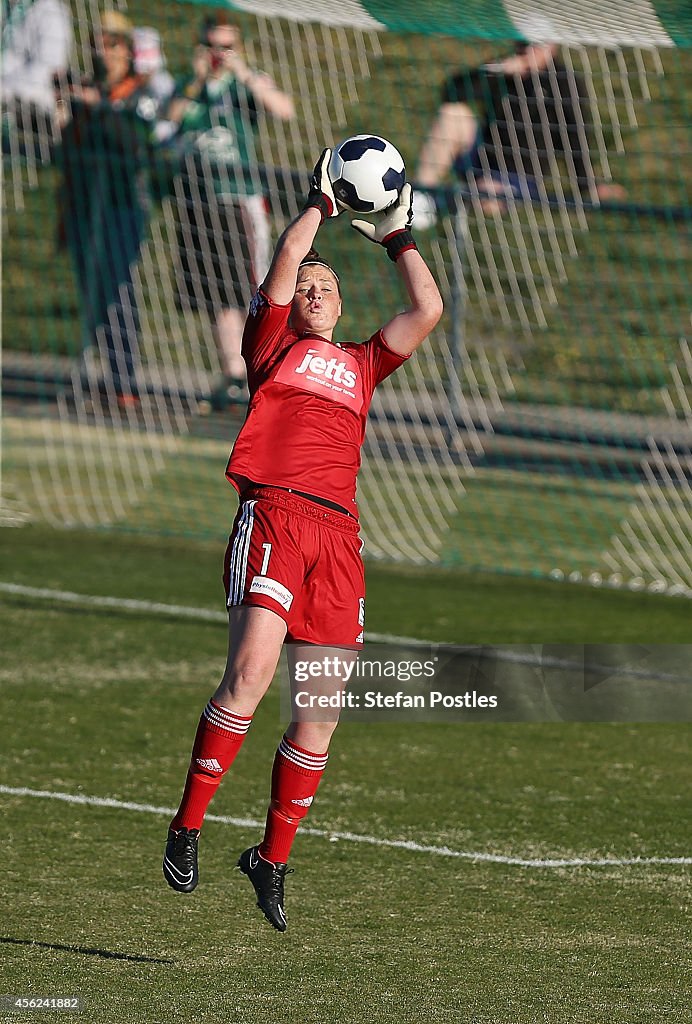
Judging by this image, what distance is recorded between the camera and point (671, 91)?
57.0 ft

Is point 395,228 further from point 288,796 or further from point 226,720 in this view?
point 288,796

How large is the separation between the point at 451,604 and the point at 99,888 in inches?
169

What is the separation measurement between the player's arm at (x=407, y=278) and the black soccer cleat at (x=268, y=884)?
143 cm

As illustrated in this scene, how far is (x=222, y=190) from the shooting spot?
11961mm

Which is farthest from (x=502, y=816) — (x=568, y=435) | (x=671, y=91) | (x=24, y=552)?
(x=671, y=91)

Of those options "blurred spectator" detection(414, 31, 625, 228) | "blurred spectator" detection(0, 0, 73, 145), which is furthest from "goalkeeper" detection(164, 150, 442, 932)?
"blurred spectator" detection(0, 0, 73, 145)

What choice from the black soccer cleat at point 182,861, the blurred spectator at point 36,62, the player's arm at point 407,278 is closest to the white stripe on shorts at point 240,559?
the black soccer cleat at point 182,861

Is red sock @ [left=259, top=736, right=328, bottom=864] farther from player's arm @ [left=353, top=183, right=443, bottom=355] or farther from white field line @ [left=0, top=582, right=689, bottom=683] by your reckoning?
white field line @ [left=0, top=582, right=689, bottom=683]

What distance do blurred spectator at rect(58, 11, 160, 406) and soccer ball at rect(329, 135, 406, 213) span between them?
7827mm

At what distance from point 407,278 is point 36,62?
9081mm

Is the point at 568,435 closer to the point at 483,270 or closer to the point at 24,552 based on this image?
the point at 483,270

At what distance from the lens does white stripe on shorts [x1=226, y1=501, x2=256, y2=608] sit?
165 inches

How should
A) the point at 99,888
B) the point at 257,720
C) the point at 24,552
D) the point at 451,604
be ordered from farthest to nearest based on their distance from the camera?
the point at 24,552 < the point at 451,604 < the point at 257,720 < the point at 99,888
